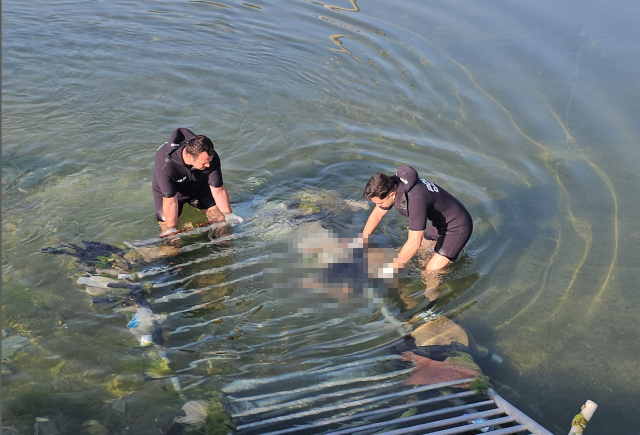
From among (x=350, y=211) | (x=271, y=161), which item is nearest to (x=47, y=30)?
(x=271, y=161)

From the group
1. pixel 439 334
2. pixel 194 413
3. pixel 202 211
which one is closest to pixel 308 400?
pixel 194 413

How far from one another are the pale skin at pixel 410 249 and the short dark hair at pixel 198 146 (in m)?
2.10

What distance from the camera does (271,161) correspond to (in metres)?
8.89

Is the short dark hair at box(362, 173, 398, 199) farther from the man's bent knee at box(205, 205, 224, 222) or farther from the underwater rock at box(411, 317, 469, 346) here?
the man's bent knee at box(205, 205, 224, 222)

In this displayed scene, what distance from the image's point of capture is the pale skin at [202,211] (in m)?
6.07

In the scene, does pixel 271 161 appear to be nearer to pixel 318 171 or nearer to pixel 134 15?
pixel 318 171

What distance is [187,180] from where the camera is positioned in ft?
22.0

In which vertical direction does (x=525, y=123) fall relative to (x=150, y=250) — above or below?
above

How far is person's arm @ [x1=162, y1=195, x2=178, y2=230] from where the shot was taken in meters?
6.51

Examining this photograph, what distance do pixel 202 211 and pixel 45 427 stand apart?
4.00 meters

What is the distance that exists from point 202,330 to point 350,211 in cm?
322

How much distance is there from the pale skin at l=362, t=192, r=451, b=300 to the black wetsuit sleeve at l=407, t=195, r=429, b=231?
0.26ft

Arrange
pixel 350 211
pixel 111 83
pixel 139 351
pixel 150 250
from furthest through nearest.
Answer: pixel 111 83
pixel 350 211
pixel 150 250
pixel 139 351

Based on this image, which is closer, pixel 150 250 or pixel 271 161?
pixel 150 250
